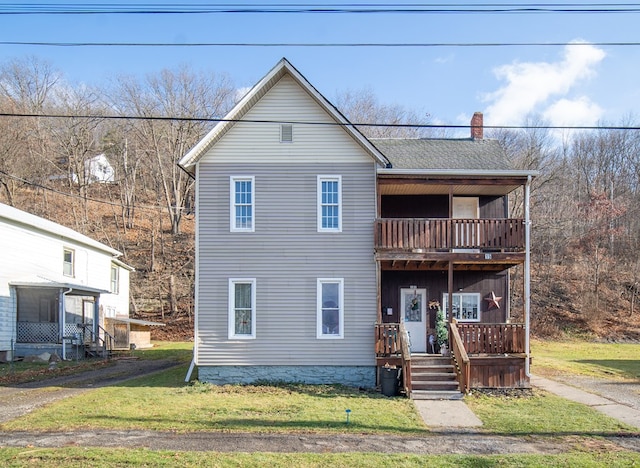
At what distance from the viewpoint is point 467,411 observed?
1370 cm

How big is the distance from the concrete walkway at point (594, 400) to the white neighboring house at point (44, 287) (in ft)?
60.4

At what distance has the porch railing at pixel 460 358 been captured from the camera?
15578 mm

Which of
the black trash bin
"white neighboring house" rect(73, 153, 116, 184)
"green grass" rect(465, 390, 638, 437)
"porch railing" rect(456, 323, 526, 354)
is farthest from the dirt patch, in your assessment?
"white neighboring house" rect(73, 153, 116, 184)

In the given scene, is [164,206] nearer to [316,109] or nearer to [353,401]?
[316,109]

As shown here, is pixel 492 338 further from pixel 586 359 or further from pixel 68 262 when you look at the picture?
pixel 68 262

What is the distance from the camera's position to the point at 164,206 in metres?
50.0

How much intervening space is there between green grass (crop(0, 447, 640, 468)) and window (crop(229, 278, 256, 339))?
7388 mm

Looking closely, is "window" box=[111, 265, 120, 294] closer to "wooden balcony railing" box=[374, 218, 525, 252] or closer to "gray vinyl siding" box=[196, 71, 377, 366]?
"gray vinyl siding" box=[196, 71, 377, 366]

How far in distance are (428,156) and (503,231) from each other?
3.72 metres

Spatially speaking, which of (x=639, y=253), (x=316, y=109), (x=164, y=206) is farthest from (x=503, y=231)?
(x=164, y=206)

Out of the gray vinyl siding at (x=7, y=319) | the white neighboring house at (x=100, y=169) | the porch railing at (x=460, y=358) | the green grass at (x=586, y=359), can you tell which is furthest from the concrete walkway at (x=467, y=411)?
the white neighboring house at (x=100, y=169)

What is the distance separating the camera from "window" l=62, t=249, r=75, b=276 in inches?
1117

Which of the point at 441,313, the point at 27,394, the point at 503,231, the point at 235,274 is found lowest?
the point at 27,394

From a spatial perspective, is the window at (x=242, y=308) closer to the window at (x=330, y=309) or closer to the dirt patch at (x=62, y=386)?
the window at (x=330, y=309)
